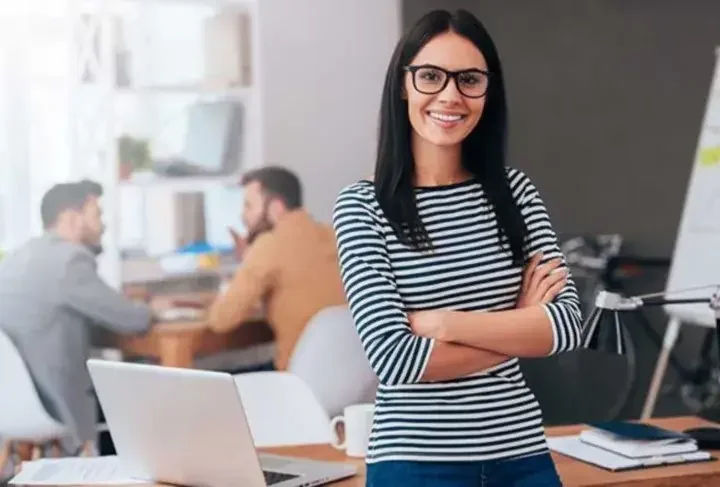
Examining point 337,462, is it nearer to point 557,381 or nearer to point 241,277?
point 241,277

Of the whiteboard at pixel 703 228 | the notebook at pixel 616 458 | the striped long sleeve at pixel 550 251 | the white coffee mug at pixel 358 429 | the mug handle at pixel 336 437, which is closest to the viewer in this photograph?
the striped long sleeve at pixel 550 251

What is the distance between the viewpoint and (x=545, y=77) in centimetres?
514

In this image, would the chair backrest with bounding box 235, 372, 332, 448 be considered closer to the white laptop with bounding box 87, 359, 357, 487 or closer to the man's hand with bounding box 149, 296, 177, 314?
the white laptop with bounding box 87, 359, 357, 487

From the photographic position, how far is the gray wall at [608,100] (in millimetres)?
4695

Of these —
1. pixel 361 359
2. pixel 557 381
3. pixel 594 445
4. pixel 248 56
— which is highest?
pixel 248 56

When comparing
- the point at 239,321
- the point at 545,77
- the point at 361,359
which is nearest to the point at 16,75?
the point at 239,321

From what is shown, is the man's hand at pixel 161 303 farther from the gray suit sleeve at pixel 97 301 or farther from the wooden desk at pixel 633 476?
the wooden desk at pixel 633 476

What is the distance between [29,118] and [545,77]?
2.30 m

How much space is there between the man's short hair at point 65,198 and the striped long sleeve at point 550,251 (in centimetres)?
254

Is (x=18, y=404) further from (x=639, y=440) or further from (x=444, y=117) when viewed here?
(x=444, y=117)

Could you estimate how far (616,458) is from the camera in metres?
2.12

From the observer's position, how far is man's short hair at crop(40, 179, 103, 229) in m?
4.02

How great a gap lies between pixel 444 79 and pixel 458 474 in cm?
58

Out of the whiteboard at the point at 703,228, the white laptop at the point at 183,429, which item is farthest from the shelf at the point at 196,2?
the white laptop at the point at 183,429
